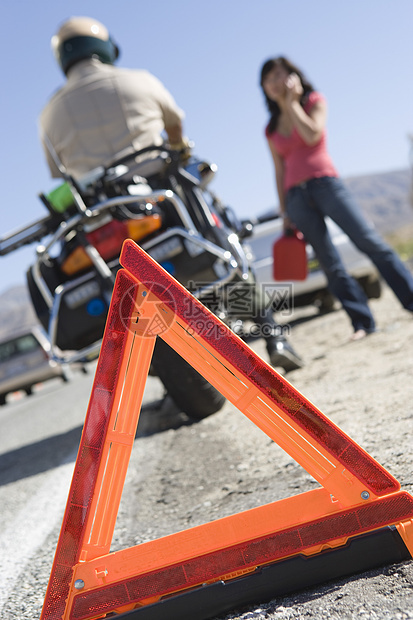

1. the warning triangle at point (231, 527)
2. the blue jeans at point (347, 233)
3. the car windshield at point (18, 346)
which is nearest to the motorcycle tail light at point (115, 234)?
the blue jeans at point (347, 233)

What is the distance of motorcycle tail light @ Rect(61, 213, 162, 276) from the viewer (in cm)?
365

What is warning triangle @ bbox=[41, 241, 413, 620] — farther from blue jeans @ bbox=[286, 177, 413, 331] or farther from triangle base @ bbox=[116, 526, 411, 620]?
blue jeans @ bbox=[286, 177, 413, 331]

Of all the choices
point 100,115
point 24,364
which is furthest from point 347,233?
point 24,364

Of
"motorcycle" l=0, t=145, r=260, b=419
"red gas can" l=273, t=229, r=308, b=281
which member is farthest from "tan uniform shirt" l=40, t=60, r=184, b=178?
"red gas can" l=273, t=229, r=308, b=281

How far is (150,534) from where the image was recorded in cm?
224

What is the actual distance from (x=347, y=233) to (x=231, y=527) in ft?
11.3

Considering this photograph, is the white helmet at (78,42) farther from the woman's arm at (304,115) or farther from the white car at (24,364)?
the white car at (24,364)

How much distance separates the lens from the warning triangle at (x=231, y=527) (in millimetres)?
1505

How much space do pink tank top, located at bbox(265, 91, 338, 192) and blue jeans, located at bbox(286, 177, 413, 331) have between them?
0.06 meters

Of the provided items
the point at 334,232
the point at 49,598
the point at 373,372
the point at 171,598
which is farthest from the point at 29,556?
the point at 334,232

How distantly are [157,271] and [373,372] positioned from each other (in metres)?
2.40

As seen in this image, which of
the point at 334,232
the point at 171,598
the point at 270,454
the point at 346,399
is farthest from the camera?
the point at 334,232

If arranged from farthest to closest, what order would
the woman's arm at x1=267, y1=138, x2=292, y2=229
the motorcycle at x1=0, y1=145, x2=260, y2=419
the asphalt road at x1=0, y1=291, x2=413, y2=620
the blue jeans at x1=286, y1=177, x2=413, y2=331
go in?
the woman's arm at x1=267, y1=138, x2=292, y2=229 < the blue jeans at x1=286, y1=177, x2=413, y2=331 < the motorcycle at x1=0, y1=145, x2=260, y2=419 < the asphalt road at x1=0, y1=291, x2=413, y2=620

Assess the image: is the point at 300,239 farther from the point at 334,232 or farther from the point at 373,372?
the point at 334,232
